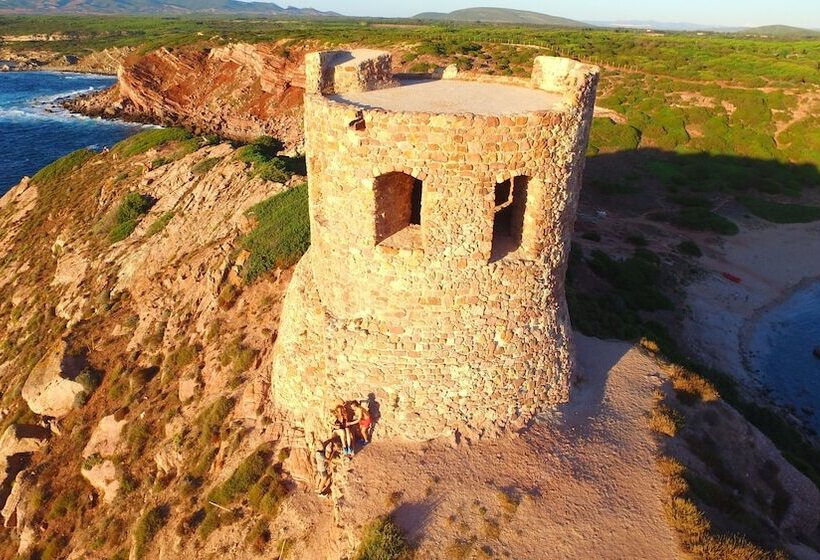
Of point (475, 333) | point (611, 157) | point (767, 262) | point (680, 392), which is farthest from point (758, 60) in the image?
point (475, 333)

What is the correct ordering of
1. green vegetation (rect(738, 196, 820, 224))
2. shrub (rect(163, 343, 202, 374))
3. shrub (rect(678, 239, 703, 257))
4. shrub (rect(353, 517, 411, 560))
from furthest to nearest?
green vegetation (rect(738, 196, 820, 224)) < shrub (rect(678, 239, 703, 257)) < shrub (rect(163, 343, 202, 374)) < shrub (rect(353, 517, 411, 560))

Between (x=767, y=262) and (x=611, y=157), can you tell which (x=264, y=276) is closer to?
(x=767, y=262)

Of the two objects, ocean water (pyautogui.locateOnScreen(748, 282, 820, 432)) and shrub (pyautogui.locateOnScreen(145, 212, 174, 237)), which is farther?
shrub (pyautogui.locateOnScreen(145, 212, 174, 237))

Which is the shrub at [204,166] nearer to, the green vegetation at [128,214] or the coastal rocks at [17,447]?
the green vegetation at [128,214]

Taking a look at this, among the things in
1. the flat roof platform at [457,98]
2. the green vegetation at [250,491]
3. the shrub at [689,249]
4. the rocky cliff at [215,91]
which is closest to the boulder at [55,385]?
the green vegetation at [250,491]

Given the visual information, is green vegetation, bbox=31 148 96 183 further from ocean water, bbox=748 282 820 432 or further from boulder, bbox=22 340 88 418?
ocean water, bbox=748 282 820 432

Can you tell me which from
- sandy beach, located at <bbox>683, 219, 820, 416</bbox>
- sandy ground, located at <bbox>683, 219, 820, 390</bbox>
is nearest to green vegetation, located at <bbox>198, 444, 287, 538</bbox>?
sandy beach, located at <bbox>683, 219, 820, 416</bbox>

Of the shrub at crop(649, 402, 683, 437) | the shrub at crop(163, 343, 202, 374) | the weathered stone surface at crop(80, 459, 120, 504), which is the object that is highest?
the shrub at crop(649, 402, 683, 437)
